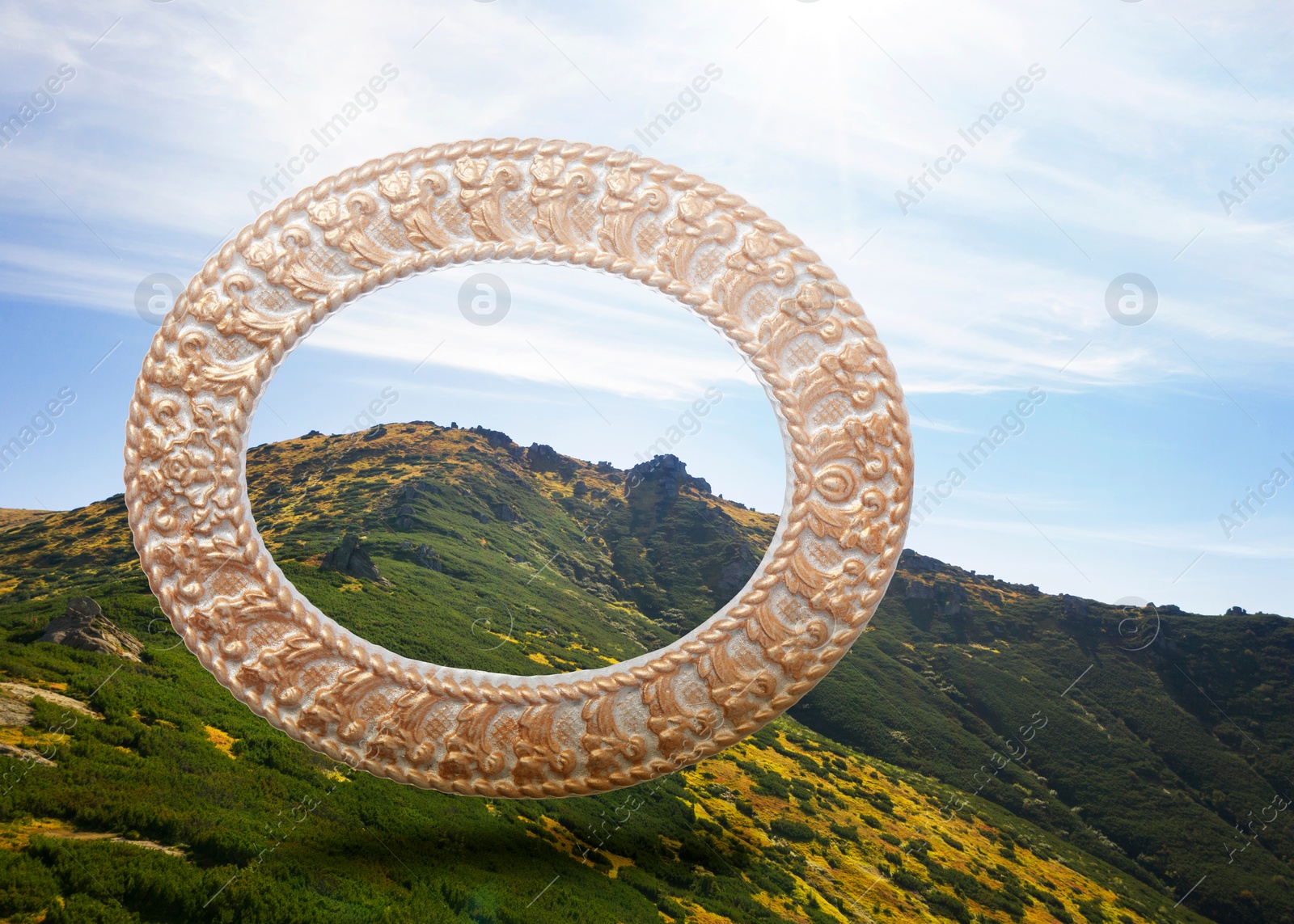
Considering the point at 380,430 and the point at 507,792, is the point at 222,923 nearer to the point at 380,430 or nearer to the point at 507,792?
the point at 507,792

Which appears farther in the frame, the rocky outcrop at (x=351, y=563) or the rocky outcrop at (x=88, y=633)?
the rocky outcrop at (x=351, y=563)

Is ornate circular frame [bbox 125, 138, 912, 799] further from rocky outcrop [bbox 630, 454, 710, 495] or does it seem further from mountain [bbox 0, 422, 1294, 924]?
rocky outcrop [bbox 630, 454, 710, 495]

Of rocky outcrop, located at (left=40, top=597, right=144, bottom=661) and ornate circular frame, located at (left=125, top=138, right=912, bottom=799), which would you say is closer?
ornate circular frame, located at (left=125, top=138, right=912, bottom=799)

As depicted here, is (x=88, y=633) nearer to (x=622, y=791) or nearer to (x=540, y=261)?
(x=622, y=791)

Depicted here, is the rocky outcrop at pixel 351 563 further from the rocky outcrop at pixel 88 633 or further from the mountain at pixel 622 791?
the rocky outcrop at pixel 88 633

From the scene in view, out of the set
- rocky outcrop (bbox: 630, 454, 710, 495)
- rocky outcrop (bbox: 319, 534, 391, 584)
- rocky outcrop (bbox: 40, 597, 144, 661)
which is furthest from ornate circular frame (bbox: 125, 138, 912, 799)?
rocky outcrop (bbox: 630, 454, 710, 495)

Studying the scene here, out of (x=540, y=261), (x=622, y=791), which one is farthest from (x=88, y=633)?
(x=540, y=261)

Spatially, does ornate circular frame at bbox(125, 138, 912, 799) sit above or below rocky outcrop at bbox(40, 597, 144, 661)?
above

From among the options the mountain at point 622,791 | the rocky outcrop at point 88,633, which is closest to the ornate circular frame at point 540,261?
the mountain at point 622,791
